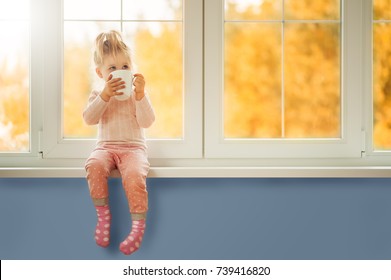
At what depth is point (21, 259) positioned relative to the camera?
2.09 meters

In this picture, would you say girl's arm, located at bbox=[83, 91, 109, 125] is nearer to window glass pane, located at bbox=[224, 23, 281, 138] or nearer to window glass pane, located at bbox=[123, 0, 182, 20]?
window glass pane, located at bbox=[123, 0, 182, 20]

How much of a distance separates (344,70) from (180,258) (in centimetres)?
98

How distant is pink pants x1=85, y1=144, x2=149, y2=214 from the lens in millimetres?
1944

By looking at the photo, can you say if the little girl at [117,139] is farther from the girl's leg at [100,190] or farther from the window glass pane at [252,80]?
the window glass pane at [252,80]

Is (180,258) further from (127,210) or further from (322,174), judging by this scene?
(322,174)

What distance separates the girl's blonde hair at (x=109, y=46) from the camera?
2053mm

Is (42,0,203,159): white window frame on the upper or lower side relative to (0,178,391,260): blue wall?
upper

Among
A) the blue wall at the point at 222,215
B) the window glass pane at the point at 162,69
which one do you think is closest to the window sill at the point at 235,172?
the blue wall at the point at 222,215

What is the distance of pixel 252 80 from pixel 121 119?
1.83 ft

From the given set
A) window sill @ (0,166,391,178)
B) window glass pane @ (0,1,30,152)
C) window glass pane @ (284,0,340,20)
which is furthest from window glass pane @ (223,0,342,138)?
window glass pane @ (0,1,30,152)

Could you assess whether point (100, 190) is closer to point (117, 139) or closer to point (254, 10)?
point (117, 139)

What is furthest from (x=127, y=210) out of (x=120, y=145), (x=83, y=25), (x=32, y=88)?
(x=83, y=25)

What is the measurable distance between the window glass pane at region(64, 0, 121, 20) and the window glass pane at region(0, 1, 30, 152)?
187 millimetres

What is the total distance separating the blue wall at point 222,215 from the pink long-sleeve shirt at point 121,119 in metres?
0.21
